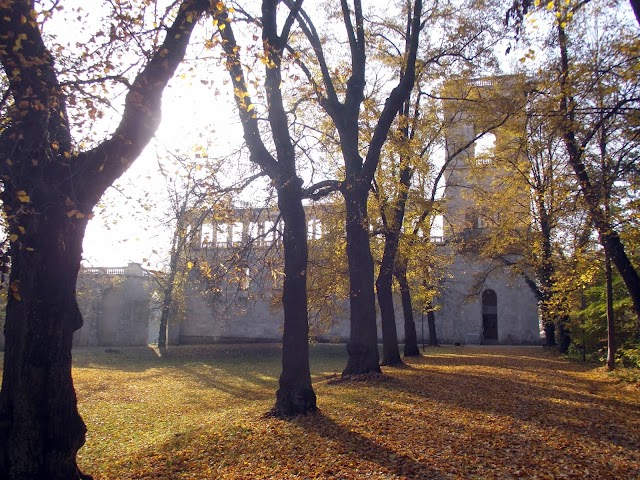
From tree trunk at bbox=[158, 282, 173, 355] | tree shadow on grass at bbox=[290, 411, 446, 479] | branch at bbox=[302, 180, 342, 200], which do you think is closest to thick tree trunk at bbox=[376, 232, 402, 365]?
branch at bbox=[302, 180, 342, 200]

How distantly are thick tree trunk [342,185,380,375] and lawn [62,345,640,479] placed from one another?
0.62m

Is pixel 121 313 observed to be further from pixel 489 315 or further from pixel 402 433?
pixel 402 433

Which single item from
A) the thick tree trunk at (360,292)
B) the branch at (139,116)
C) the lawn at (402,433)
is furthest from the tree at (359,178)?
the branch at (139,116)

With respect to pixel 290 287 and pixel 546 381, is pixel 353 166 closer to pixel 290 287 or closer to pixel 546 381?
pixel 290 287

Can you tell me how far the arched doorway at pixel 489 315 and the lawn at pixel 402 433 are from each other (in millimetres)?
23138

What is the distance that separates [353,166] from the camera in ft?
45.9

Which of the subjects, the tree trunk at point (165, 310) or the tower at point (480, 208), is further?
the tree trunk at point (165, 310)

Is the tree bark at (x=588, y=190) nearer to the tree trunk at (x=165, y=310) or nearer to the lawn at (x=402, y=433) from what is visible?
the lawn at (x=402, y=433)

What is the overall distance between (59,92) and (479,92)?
596 inches

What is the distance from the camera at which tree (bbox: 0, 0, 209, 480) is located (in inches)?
220

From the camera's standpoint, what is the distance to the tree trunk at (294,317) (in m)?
9.58

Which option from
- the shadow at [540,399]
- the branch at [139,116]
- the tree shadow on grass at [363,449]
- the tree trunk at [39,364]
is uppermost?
the branch at [139,116]

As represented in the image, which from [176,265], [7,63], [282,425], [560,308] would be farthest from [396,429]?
[176,265]

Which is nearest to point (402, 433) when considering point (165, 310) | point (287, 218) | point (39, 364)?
point (287, 218)
